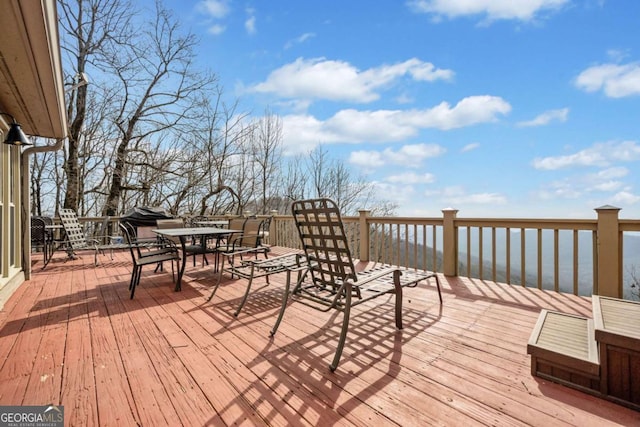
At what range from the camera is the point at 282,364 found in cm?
197

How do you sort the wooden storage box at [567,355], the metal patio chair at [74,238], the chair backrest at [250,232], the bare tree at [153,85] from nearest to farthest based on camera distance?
the wooden storage box at [567,355] < the chair backrest at [250,232] < the metal patio chair at [74,238] < the bare tree at [153,85]

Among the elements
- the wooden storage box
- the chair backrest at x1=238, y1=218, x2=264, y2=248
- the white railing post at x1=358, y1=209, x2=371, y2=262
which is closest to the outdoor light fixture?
the chair backrest at x1=238, y1=218, x2=264, y2=248

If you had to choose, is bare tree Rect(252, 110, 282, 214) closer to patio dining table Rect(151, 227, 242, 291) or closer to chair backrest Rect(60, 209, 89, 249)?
chair backrest Rect(60, 209, 89, 249)

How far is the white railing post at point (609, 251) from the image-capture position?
122 inches

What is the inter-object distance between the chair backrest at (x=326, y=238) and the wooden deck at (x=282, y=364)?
55 cm

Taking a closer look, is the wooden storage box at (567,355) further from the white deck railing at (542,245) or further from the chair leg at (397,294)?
the white deck railing at (542,245)

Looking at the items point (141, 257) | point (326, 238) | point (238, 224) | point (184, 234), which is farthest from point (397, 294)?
point (238, 224)

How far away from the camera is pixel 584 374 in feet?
5.37

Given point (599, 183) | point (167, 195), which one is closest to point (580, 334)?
point (599, 183)

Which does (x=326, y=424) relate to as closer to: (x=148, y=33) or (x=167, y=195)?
(x=167, y=195)

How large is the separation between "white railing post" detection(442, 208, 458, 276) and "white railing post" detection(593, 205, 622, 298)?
1550 mm

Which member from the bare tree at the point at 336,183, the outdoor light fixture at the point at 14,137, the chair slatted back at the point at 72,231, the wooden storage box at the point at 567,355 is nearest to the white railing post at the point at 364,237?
the wooden storage box at the point at 567,355

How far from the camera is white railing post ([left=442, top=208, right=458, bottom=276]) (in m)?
4.31

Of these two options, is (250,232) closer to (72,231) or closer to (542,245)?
(72,231)
